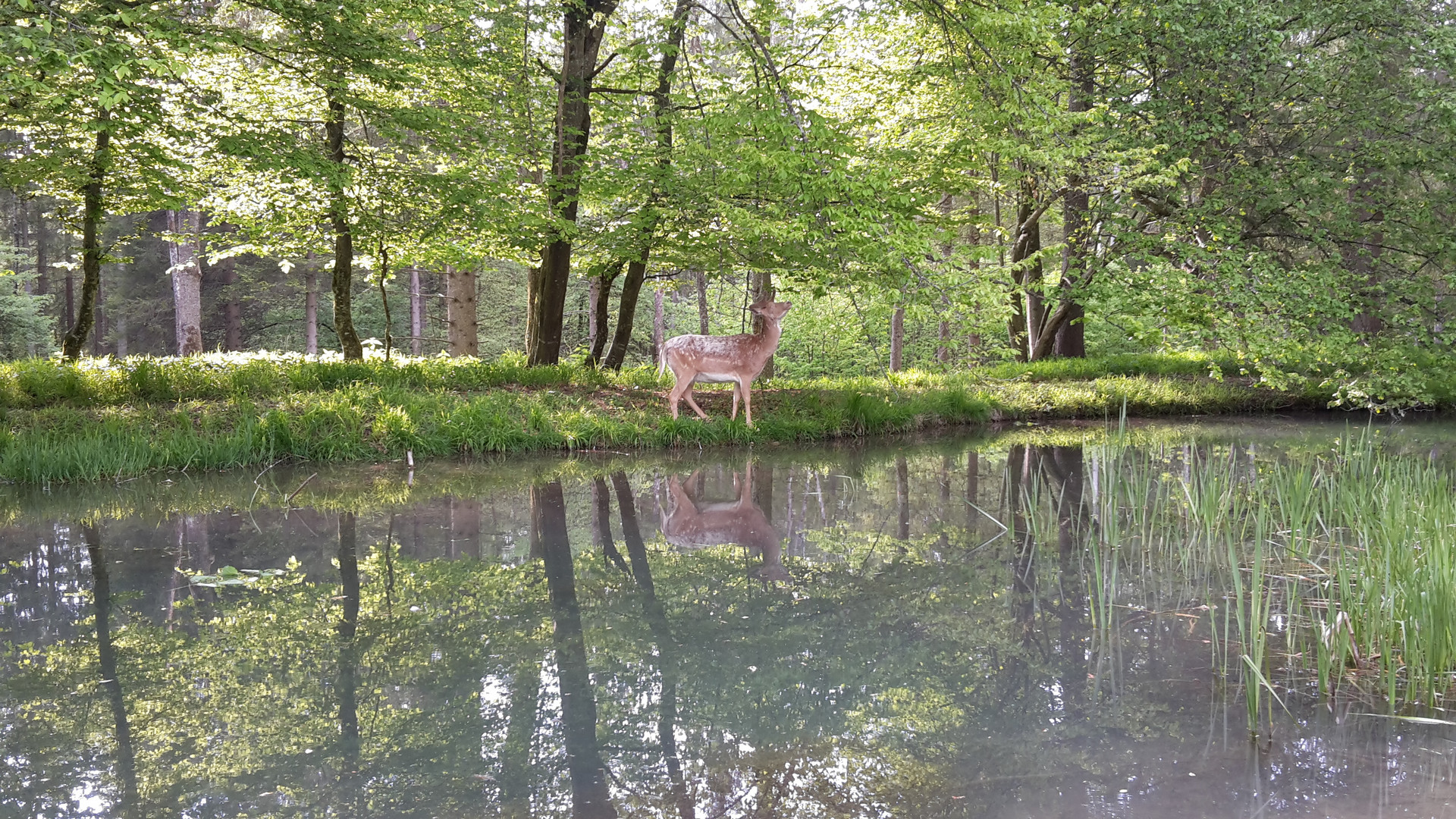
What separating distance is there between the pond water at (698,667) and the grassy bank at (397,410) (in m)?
1.81

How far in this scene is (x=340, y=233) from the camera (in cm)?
1196

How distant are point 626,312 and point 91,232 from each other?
6.99m

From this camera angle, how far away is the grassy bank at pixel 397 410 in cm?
827

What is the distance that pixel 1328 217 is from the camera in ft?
37.6

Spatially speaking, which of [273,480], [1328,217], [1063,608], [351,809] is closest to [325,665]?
[351,809]

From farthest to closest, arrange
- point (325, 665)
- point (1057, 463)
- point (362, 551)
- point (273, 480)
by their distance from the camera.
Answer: point (1057, 463) < point (273, 480) < point (362, 551) < point (325, 665)

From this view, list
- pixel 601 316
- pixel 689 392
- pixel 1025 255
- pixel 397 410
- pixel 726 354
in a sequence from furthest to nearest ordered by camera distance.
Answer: pixel 1025 255 → pixel 601 316 → pixel 689 392 → pixel 726 354 → pixel 397 410

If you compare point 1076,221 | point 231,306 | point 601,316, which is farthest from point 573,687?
point 231,306

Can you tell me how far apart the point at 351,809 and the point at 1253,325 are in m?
10.6

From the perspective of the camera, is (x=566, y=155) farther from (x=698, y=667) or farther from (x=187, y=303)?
(x=187, y=303)

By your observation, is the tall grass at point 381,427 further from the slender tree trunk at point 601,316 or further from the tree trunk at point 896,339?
the tree trunk at point 896,339

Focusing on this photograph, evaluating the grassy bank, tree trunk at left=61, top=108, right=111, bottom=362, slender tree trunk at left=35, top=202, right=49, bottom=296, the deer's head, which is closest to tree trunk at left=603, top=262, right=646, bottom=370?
the grassy bank

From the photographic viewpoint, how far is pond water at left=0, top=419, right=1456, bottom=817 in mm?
2602

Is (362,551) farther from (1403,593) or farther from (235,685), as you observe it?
(1403,593)
